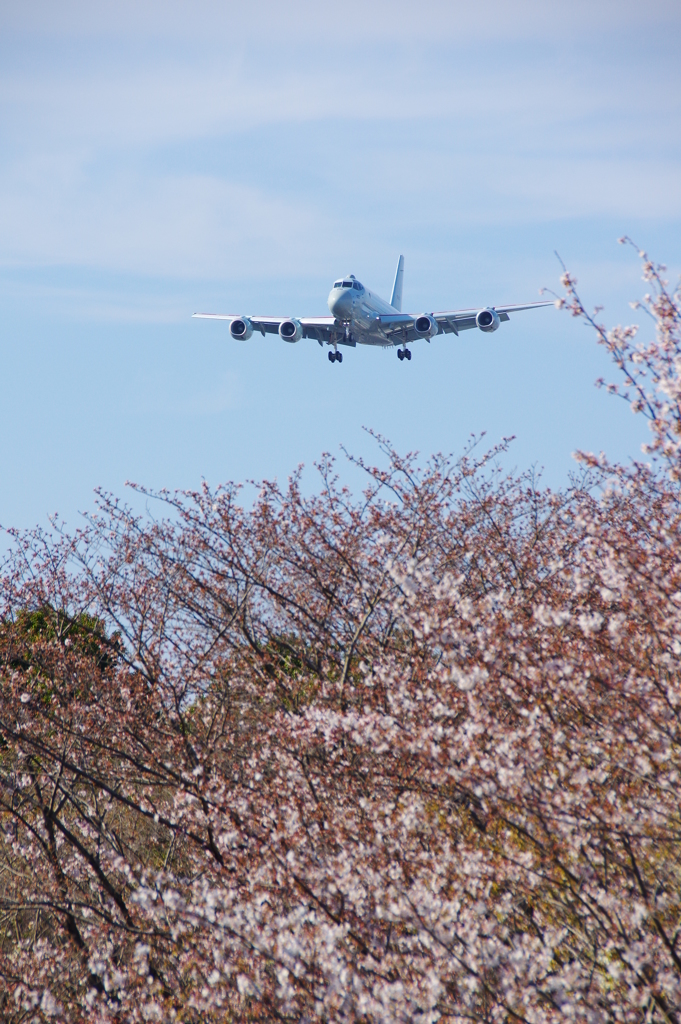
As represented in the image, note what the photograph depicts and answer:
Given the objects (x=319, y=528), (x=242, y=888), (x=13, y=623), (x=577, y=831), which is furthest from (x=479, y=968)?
(x=13, y=623)

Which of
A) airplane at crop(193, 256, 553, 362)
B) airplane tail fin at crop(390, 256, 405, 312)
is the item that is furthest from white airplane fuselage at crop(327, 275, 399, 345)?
airplane tail fin at crop(390, 256, 405, 312)

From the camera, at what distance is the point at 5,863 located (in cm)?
1102

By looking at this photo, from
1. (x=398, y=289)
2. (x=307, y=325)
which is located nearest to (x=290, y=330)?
(x=307, y=325)

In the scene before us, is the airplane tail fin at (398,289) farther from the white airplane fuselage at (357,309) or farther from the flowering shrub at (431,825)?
the flowering shrub at (431,825)

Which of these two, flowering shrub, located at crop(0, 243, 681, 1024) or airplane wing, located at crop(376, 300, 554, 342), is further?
airplane wing, located at crop(376, 300, 554, 342)

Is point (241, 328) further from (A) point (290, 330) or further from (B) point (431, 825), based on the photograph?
(B) point (431, 825)

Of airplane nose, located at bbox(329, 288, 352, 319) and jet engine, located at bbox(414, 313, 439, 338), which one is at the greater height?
airplane nose, located at bbox(329, 288, 352, 319)

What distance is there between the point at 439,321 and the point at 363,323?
343 cm

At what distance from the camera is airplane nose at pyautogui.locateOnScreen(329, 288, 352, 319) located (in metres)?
39.1

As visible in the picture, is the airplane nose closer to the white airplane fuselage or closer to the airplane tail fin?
the white airplane fuselage

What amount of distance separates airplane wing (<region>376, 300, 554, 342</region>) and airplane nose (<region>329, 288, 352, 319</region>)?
218 cm

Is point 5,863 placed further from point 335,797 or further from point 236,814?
point 335,797

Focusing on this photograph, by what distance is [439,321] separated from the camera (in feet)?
135

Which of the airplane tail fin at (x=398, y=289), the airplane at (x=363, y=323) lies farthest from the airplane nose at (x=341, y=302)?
A: the airplane tail fin at (x=398, y=289)
